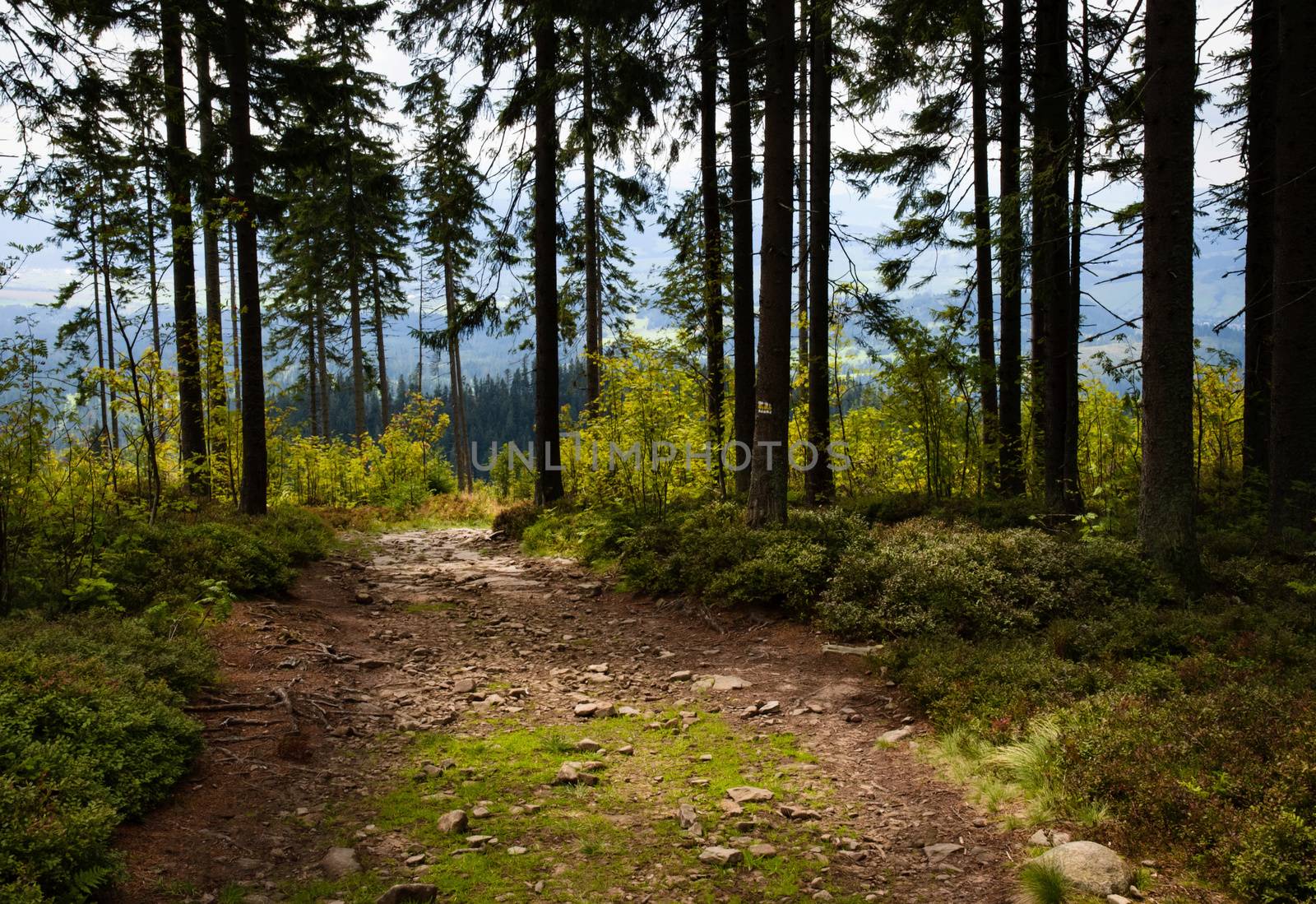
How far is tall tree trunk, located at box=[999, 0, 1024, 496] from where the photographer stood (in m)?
9.00

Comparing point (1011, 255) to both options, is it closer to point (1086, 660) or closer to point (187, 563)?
Result: point (1086, 660)

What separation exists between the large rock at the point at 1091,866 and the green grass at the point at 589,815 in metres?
0.88

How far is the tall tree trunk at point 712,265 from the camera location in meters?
13.2

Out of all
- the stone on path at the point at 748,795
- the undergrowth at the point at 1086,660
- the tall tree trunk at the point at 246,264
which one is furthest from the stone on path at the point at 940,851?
the tall tree trunk at the point at 246,264

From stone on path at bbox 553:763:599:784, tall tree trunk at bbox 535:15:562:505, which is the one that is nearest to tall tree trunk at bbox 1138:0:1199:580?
stone on path at bbox 553:763:599:784

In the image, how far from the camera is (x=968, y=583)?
21.6 ft

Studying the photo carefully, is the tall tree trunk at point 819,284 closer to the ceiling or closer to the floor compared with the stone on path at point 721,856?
closer to the ceiling

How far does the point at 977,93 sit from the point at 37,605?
1613 centimetres

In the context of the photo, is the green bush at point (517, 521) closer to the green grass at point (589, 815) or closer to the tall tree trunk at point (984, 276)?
the tall tree trunk at point (984, 276)

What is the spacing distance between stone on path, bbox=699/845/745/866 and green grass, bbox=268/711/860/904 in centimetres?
4

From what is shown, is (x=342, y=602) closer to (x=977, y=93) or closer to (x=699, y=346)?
(x=699, y=346)

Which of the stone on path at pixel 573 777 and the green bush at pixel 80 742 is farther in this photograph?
the stone on path at pixel 573 777

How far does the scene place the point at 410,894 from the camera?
3170 millimetres

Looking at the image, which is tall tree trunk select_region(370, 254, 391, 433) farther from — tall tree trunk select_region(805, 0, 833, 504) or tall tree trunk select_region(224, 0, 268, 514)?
tall tree trunk select_region(805, 0, 833, 504)
